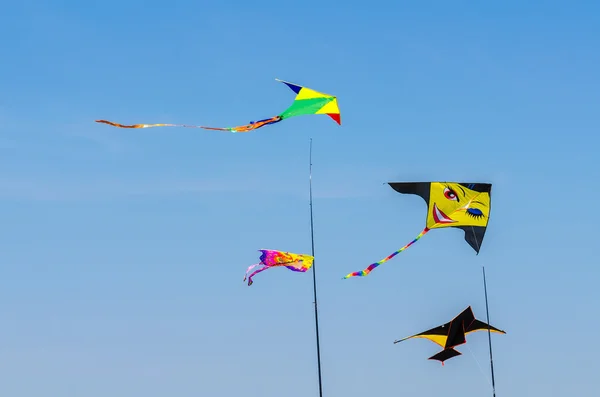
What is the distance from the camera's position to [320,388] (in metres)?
47.4

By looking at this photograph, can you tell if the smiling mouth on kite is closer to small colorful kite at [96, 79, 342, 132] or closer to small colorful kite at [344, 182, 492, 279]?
small colorful kite at [344, 182, 492, 279]

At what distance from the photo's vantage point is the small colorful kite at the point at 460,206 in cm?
5866

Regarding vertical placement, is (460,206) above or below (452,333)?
above

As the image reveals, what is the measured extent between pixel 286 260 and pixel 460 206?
11.5m

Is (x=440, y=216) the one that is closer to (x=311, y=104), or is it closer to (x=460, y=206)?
(x=460, y=206)

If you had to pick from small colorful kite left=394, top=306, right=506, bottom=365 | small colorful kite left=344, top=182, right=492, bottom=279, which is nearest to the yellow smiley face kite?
small colorful kite left=344, top=182, right=492, bottom=279

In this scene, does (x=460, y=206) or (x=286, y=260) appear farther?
(x=460, y=206)

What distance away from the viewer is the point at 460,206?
58.8 metres

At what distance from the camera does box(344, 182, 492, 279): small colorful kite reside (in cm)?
5866

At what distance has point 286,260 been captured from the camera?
52531 millimetres

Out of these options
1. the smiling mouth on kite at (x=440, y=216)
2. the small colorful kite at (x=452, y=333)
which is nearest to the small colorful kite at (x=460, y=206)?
the smiling mouth on kite at (x=440, y=216)

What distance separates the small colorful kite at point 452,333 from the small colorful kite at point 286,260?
7.92 metres

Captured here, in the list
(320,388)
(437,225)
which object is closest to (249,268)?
(320,388)

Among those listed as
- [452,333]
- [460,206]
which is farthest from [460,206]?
[452,333]
